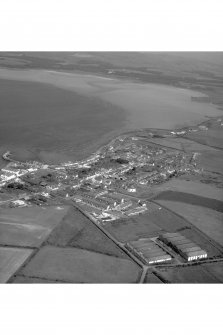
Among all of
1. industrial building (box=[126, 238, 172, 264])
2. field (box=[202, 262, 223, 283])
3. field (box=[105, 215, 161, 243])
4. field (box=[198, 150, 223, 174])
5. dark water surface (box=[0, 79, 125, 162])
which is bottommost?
field (box=[202, 262, 223, 283])

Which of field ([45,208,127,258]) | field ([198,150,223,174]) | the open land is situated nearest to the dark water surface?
the open land

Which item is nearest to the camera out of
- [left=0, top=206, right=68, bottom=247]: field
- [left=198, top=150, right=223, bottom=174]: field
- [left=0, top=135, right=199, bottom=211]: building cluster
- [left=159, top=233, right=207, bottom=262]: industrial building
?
[left=159, top=233, right=207, bottom=262]: industrial building

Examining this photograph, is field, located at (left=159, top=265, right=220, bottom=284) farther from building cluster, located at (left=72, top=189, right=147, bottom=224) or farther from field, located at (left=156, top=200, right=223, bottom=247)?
building cluster, located at (left=72, top=189, right=147, bottom=224)

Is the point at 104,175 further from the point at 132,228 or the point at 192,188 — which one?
the point at 132,228

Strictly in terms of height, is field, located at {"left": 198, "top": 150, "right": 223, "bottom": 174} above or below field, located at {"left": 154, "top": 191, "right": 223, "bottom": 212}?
above

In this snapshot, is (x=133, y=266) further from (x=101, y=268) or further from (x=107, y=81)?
(x=107, y=81)
